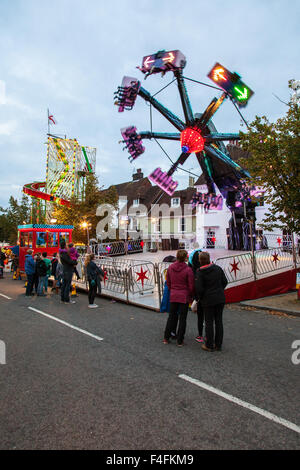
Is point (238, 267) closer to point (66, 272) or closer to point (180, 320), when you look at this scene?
point (180, 320)

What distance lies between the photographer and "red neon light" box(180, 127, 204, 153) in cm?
1853

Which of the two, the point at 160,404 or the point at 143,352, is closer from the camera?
the point at 160,404

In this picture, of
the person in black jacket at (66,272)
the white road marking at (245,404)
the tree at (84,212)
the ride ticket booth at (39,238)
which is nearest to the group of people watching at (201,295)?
the white road marking at (245,404)

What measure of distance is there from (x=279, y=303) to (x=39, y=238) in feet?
42.7

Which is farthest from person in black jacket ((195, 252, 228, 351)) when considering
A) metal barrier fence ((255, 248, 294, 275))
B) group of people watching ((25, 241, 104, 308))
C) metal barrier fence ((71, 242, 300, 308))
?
metal barrier fence ((255, 248, 294, 275))

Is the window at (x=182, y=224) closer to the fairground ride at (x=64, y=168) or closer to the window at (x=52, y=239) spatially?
the fairground ride at (x=64, y=168)

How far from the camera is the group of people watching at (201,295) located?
16.6 feet

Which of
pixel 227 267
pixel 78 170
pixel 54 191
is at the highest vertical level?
pixel 78 170

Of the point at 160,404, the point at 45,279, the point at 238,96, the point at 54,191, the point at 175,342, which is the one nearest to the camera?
the point at 160,404

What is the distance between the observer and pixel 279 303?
9.01 m

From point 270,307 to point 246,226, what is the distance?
15759 millimetres

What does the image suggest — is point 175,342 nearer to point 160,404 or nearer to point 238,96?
point 160,404

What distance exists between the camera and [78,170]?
1192 inches
